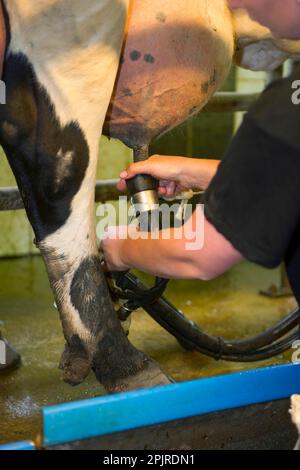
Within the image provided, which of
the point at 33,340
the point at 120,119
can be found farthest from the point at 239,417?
the point at 33,340

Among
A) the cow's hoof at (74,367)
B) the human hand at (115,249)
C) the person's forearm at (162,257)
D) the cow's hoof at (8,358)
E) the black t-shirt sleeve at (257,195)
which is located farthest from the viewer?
the cow's hoof at (8,358)

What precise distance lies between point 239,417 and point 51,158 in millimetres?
646

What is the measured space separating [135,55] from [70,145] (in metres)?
0.31

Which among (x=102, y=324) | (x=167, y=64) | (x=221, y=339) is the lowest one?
(x=221, y=339)

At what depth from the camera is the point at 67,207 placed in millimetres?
1558

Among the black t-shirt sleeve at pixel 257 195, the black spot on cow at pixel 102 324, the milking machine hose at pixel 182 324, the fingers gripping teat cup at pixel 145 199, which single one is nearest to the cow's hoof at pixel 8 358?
the milking machine hose at pixel 182 324

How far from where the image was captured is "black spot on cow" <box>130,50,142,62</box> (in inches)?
67.2

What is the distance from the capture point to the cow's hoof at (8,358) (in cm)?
230

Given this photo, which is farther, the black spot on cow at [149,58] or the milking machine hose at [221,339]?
the milking machine hose at [221,339]

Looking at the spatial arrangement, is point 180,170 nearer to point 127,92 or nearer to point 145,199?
point 145,199

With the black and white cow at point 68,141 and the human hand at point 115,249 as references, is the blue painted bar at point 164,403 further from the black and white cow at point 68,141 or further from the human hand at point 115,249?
the black and white cow at point 68,141

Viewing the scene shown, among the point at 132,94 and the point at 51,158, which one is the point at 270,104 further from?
the point at 132,94

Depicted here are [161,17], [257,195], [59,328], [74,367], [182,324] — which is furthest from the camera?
[59,328]

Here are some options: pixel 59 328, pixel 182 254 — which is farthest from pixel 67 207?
pixel 59 328
